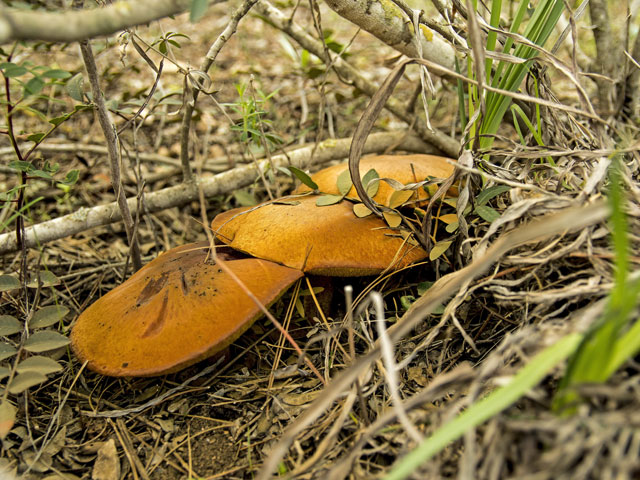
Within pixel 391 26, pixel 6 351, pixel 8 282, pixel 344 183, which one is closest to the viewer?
pixel 6 351

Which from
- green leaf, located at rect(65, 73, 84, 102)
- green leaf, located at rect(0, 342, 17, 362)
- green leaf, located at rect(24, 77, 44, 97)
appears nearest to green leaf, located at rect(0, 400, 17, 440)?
green leaf, located at rect(0, 342, 17, 362)

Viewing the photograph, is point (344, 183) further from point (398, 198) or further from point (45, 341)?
point (45, 341)

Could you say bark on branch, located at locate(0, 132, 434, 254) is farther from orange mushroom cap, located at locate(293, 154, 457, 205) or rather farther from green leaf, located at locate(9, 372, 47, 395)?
green leaf, located at locate(9, 372, 47, 395)

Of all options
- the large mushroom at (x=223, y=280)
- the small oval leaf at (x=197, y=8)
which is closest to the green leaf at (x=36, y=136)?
the large mushroom at (x=223, y=280)

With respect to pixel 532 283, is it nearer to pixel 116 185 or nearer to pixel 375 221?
pixel 375 221

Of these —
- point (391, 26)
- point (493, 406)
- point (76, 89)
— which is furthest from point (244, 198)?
point (493, 406)
